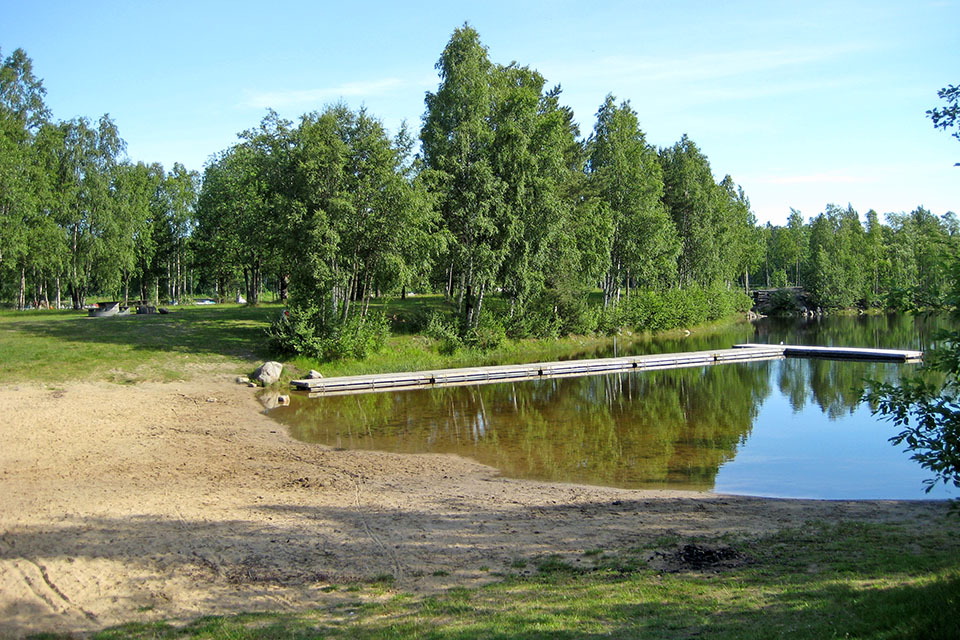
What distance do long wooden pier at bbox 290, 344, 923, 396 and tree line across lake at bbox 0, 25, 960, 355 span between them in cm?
333

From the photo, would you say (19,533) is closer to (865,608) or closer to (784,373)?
(865,608)

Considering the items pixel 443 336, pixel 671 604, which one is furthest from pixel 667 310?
pixel 671 604

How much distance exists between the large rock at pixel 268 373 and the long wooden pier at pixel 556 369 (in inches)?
29.3

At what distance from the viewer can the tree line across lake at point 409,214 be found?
30.1 metres

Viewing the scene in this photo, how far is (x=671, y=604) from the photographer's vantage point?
7.29 metres

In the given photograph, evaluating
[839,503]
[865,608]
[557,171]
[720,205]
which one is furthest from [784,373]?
[720,205]

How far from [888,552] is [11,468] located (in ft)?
50.7

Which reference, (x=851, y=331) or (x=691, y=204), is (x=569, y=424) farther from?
(x=691, y=204)

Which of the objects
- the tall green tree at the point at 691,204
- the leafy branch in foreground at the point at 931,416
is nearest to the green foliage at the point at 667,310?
the tall green tree at the point at 691,204

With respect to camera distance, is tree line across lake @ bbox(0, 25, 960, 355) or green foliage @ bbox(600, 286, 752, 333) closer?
tree line across lake @ bbox(0, 25, 960, 355)

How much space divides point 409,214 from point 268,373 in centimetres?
916

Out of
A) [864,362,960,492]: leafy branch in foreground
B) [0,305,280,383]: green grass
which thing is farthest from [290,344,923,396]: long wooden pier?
[864,362,960,492]: leafy branch in foreground

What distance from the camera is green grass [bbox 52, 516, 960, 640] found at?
6352 mm

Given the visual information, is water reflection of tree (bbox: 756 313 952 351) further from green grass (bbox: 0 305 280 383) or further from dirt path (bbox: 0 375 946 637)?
green grass (bbox: 0 305 280 383)
